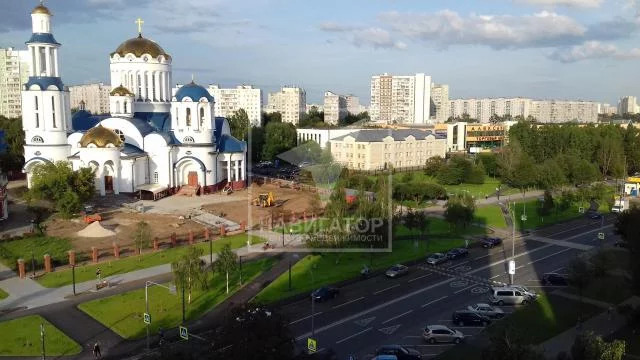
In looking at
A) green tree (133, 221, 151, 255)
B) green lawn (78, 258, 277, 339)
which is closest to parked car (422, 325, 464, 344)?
green lawn (78, 258, 277, 339)

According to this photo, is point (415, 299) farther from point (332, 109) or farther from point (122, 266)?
point (332, 109)

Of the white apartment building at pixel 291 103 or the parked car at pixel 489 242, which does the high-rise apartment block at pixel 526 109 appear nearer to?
the white apartment building at pixel 291 103

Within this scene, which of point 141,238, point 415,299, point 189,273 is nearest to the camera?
point 189,273

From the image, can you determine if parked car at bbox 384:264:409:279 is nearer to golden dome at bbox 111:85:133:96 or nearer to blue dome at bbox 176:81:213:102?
blue dome at bbox 176:81:213:102

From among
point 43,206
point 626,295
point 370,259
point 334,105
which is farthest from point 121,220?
point 334,105

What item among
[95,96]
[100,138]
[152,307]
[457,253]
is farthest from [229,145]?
[95,96]

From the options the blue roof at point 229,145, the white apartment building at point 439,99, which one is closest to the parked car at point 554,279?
the blue roof at point 229,145
